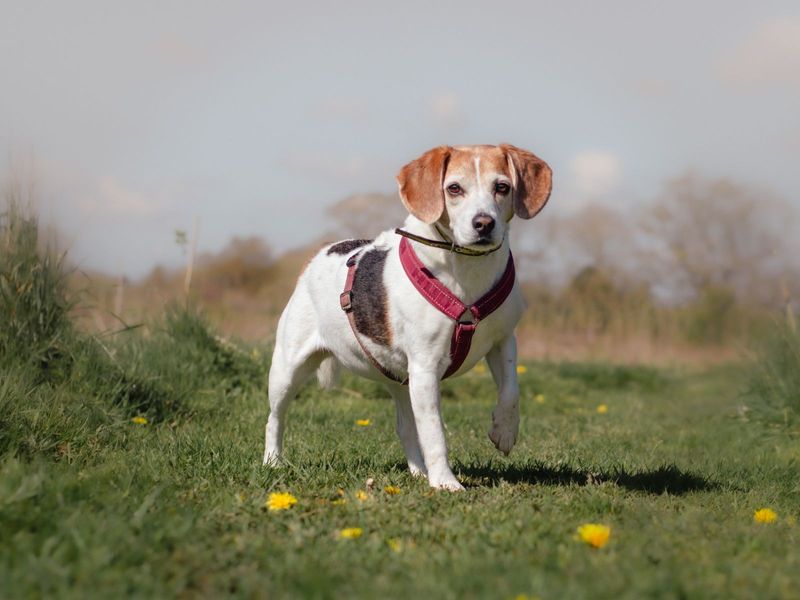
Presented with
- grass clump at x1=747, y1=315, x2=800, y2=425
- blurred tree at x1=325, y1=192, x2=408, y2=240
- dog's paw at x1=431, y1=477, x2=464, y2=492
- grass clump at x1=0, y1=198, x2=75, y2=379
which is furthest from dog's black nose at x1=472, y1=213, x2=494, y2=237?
blurred tree at x1=325, y1=192, x2=408, y2=240

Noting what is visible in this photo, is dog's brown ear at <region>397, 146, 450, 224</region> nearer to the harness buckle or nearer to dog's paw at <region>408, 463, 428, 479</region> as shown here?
the harness buckle

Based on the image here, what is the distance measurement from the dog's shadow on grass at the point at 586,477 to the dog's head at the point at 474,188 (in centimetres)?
136

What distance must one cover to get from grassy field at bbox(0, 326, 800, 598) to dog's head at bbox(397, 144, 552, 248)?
4.32 ft

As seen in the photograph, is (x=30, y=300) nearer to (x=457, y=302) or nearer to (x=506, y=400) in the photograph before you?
(x=457, y=302)

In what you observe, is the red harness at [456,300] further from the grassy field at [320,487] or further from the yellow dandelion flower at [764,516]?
the yellow dandelion flower at [764,516]

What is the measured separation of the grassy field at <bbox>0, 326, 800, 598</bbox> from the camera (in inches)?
113

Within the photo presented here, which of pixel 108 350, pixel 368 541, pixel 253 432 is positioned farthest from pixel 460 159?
pixel 108 350

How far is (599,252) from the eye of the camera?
937 inches

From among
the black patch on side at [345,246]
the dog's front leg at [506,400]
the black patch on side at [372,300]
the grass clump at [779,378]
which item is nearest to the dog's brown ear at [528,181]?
the dog's front leg at [506,400]

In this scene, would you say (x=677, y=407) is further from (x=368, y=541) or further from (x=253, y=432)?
(x=368, y=541)

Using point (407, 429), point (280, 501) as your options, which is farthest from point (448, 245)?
point (280, 501)

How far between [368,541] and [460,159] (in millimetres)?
2009

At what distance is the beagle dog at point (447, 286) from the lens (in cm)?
439

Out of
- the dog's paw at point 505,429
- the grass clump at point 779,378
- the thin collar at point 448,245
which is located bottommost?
the grass clump at point 779,378
